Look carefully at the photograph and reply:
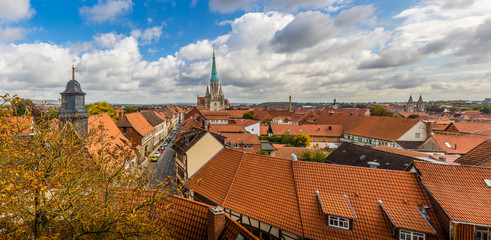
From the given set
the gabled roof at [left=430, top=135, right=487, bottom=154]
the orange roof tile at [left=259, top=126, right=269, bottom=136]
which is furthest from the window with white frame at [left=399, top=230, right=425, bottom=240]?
the orange roof tile at [left=259, top=126, right=269, bottom=136]

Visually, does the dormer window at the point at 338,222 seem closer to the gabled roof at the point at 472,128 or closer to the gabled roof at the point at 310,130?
the gabled roof at the point at 310,130

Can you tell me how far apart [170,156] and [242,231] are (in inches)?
1401

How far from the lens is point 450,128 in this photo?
51.5 meters

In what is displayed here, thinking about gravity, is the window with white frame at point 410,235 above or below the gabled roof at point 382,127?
below

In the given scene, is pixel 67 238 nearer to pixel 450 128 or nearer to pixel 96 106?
pixel 96 106

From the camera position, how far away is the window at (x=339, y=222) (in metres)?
10.3

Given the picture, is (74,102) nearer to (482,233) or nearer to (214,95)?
(482,233)

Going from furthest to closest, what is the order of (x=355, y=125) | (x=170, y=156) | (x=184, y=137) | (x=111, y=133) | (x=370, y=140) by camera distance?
1. (x=355, y=125)
2. (x=370, y=140)
3. (x=170, y=156)
4. (x=111, y=133)
5. (x=184, y=137)

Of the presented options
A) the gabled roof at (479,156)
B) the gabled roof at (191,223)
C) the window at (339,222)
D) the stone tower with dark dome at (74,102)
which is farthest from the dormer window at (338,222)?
the stone tower with dark dome at (74,102)

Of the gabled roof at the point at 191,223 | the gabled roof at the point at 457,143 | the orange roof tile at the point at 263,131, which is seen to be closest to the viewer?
the gabled roof at the point at 191,223

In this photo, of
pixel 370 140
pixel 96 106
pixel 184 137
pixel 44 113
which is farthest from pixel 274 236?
pixel 96 106

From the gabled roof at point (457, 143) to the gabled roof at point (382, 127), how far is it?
7236mm

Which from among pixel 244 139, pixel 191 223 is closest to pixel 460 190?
pixel 191 223

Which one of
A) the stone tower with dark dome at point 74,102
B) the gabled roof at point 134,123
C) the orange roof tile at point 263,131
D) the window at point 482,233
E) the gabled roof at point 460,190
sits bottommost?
the orange roof tile at point 263,131
